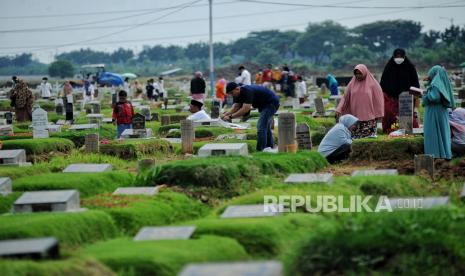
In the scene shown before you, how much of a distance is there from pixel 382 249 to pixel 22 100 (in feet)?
78.7

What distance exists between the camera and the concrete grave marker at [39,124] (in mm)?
23062

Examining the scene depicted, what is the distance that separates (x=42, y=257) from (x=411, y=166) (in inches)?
346

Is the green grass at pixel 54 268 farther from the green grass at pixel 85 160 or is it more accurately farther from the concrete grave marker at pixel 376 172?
the green grass at pixel 85 160

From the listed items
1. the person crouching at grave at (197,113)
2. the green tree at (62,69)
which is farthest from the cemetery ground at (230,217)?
the green tree at (62,69)

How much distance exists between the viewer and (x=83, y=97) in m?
51.6

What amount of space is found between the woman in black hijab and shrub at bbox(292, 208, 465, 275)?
40.5 feet

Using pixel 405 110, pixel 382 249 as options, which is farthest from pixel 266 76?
pixel 382 249

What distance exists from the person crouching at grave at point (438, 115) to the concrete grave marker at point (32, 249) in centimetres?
967

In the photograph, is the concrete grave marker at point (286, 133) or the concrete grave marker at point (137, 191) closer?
the concrete grave marker at point (137, 191)

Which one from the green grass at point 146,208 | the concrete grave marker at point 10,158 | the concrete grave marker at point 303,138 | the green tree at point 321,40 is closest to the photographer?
the green grass at point 146,208

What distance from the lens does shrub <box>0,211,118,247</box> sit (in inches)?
439

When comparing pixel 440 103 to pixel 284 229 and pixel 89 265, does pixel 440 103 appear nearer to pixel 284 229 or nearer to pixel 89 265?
pixel 284 229

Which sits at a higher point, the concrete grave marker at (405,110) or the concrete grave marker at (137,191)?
the concrete grave marker at (405,110)

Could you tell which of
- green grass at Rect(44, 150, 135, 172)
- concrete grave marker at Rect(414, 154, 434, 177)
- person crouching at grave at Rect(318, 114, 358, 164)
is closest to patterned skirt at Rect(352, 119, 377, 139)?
person crouching at grave at Rect(318, 114, 358, 164)
